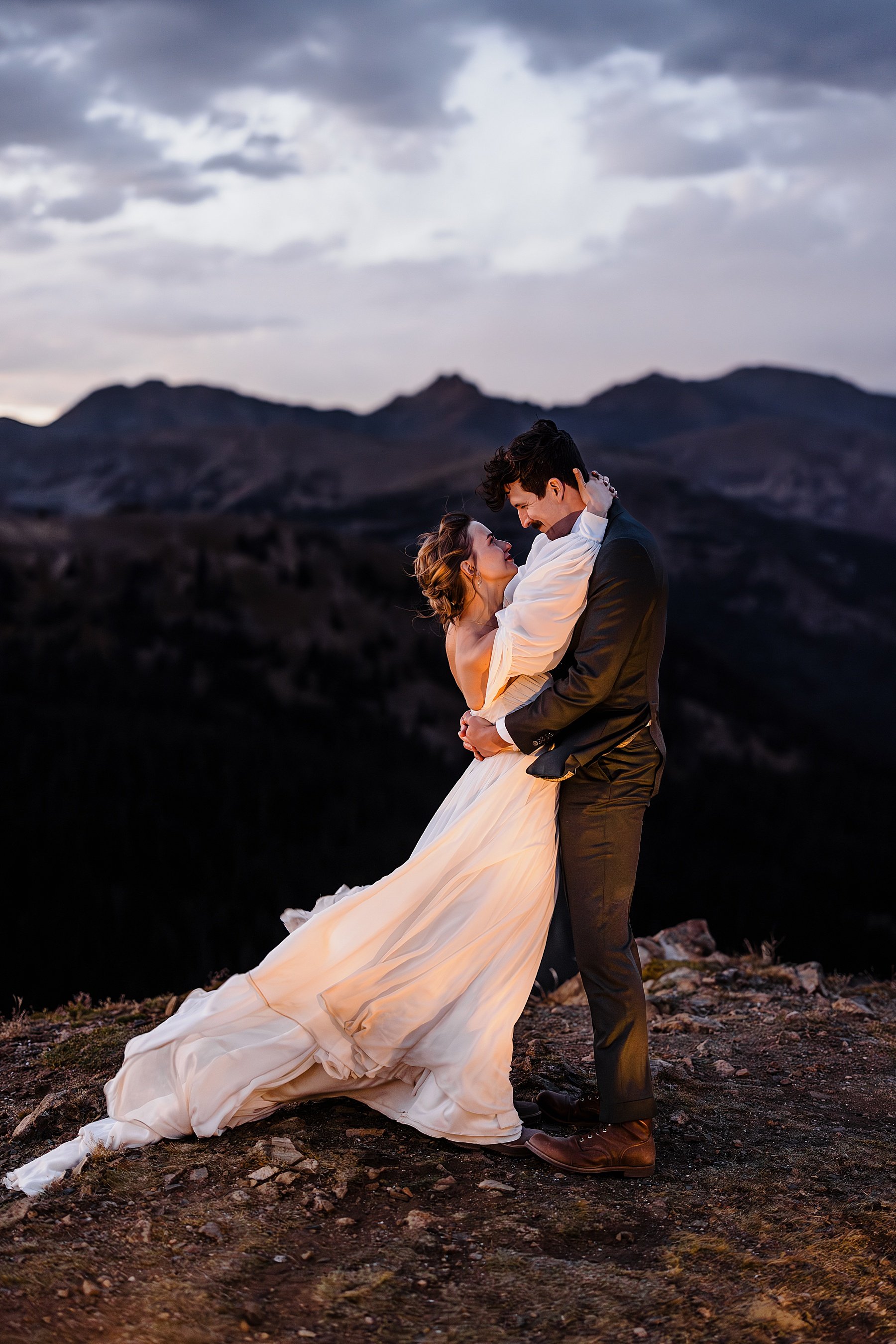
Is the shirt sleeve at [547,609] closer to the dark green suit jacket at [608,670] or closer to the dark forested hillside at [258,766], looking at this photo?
the dark green suit jacket at [608,670]

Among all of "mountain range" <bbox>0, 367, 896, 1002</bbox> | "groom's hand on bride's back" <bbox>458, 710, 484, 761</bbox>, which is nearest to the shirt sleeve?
"groom's hand on bride's back" <bbox>458, 710, 484, 761</bbox>

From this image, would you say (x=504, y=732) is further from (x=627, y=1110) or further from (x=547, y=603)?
(x=627, y=1110)

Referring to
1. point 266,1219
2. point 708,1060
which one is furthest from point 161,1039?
point 708,1060

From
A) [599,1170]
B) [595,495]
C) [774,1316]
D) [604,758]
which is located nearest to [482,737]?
[604,758]

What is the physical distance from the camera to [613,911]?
3.25 metres

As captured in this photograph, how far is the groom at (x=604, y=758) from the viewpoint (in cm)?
315

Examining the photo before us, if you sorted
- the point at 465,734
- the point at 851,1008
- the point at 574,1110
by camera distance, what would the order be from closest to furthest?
the point at 465,734 → the point at 574,1110 → the point at 851,1008

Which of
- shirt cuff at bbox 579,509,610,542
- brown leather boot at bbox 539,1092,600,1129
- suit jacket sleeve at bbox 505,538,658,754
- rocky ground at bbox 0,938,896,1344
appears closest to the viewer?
rocky ground at bbox 0,938,896,1344

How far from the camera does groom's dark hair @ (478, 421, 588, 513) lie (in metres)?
3.17

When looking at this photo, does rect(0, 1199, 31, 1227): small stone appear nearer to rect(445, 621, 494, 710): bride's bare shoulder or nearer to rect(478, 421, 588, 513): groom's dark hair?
rect(445, 621, 494, 710): bride's bare shoulder

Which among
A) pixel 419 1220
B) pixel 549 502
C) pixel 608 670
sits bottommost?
pixel 419 1220

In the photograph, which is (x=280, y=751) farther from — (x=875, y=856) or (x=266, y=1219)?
(x=266, y=1219)

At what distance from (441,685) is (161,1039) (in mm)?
41052

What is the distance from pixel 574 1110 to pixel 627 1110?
0.48 metres
